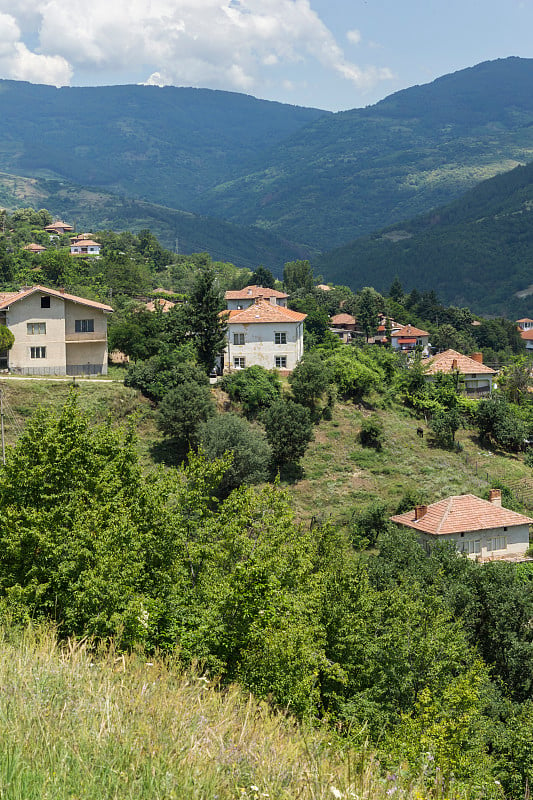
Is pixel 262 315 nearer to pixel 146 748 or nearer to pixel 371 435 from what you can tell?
pixel 371 435

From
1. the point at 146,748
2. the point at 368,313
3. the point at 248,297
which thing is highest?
the point at 248,297

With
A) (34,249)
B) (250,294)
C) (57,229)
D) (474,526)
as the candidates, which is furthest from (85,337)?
(57,229)

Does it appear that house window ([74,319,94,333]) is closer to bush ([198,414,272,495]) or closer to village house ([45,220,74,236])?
bush ([198,414,272,495])

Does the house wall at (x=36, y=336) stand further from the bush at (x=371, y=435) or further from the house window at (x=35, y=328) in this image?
the bush at (x=371, y=435)

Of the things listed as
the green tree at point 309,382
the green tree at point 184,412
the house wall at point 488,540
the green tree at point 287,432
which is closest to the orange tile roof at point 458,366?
the green tree at point 309,382

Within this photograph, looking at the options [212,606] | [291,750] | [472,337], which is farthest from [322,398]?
[472,337]

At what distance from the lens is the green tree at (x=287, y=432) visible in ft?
146

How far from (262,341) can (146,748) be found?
49.5 metres

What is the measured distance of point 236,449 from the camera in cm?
3941

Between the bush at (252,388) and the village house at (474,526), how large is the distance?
13.0 meters

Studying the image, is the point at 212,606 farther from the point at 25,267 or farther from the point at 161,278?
the point at 161,278

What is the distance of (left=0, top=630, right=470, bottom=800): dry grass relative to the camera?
610cm

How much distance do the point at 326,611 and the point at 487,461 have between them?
118 feet

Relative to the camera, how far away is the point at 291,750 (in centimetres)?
719
